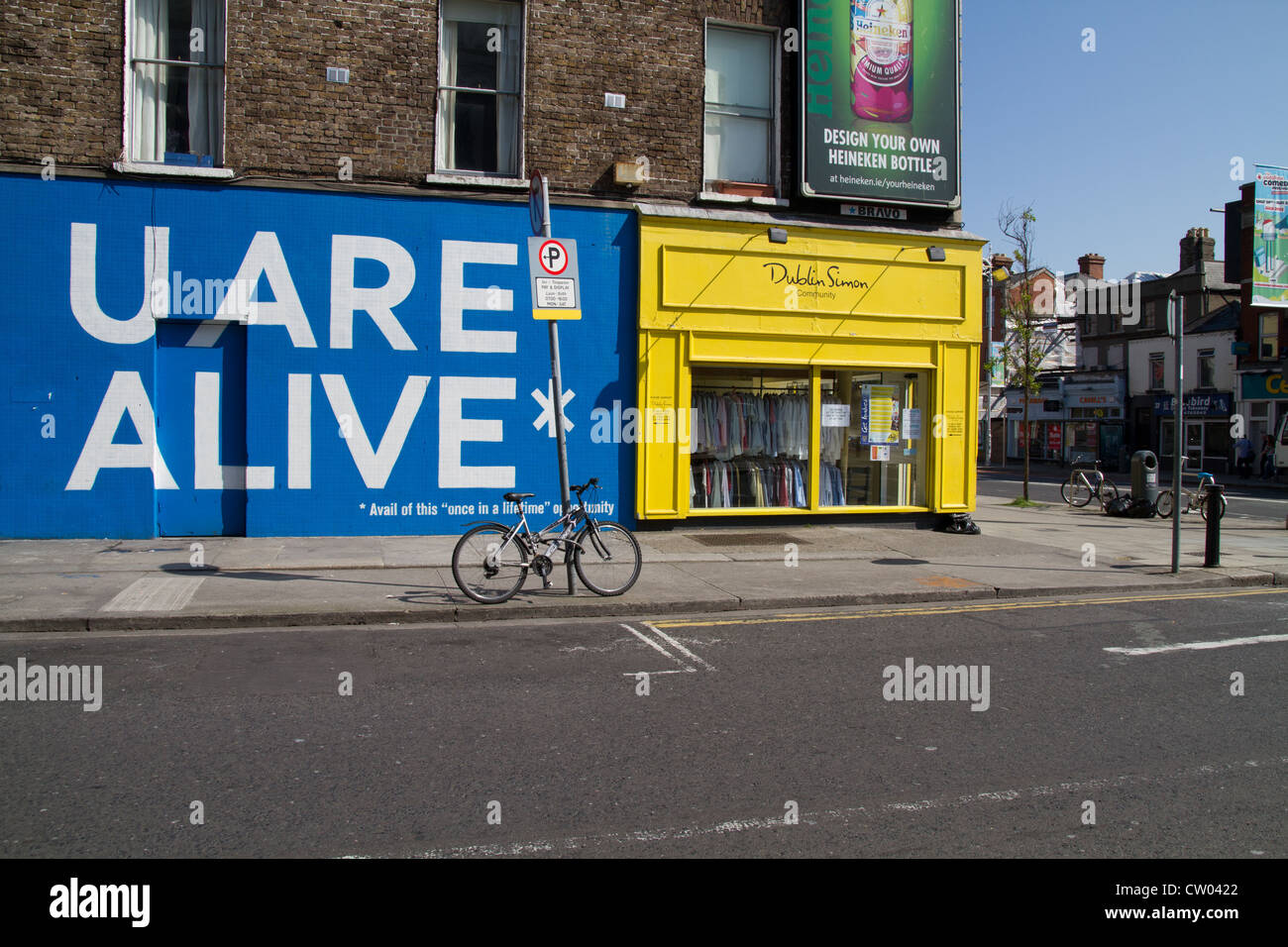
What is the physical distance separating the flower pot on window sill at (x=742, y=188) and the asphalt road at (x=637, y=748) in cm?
837

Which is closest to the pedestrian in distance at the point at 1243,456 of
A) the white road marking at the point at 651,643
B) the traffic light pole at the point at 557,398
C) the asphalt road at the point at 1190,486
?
the asphalt road at the point at 1190,486

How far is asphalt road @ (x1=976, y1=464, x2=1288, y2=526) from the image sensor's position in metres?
23.2

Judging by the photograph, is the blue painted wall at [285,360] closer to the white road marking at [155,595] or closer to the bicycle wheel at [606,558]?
the white road marking at [155,595]

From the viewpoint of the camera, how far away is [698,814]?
4.34m

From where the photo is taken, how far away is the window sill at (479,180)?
42.4ft

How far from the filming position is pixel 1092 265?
177 feet

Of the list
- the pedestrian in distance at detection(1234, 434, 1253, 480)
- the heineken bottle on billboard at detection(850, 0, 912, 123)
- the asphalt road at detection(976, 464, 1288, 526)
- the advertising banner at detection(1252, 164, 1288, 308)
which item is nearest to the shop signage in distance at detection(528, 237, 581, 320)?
the heineken bottle on billboard at detection(850, 0, 912, 123)

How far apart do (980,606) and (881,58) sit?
30.5 ft

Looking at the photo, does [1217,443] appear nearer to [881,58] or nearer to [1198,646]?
[881,58]

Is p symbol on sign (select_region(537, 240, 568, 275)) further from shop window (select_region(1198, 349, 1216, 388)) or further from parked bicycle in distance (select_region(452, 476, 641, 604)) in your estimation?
shop window (select_region(1198, 349, 1216, 388))

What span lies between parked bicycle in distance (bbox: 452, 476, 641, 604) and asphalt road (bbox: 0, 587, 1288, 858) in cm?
91
